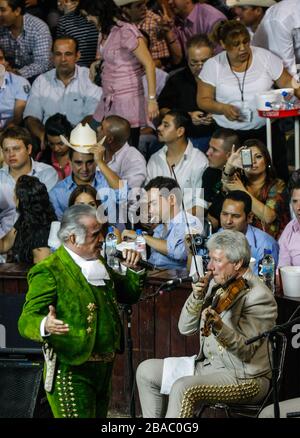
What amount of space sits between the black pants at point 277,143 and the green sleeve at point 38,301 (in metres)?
3.50

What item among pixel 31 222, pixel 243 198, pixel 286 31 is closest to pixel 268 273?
pixel 243 198

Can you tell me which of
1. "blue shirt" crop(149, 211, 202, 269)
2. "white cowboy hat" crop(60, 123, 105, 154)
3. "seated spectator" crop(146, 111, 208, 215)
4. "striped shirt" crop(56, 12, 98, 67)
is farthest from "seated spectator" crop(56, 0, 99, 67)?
Answer: "blue shirt" crop(149, 211, 202, 269)

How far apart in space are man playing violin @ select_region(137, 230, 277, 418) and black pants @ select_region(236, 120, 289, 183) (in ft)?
8.49

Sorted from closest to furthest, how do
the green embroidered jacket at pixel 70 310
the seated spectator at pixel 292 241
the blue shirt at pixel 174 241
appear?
1. the green embroidered jacket at pixel 70 310
2. the seated spectator at pixel 292 241
3. the blue shirt at pixel 174 241

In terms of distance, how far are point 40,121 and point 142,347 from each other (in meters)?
2.85

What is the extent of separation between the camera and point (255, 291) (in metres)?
8.62

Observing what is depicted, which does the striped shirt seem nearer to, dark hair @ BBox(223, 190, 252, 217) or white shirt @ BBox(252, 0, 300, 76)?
white shirt @ BBox(252, 0, 300, 76)

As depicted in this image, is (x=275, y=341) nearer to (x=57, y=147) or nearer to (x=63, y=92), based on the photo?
(x=57, y=147)

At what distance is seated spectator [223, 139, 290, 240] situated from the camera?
1065 cm

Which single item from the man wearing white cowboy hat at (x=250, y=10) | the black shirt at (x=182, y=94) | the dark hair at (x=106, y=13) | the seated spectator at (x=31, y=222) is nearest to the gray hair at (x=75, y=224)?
the seated spectator at (x=31, y=222)

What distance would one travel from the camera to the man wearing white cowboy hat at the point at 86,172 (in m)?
11.4

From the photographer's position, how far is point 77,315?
807cm

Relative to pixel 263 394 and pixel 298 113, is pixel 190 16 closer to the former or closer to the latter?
pixel 298 113

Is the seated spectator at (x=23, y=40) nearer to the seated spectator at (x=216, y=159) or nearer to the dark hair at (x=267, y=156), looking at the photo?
the seated spectator at (x=216, y=159)
